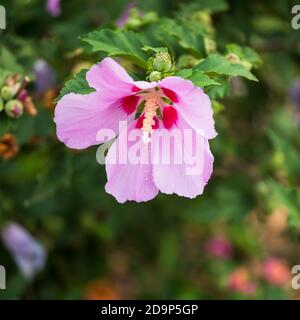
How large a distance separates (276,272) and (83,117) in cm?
159

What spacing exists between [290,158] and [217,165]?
362 mm

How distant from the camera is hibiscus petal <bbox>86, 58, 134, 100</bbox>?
1.02 meters

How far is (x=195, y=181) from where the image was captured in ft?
3.64

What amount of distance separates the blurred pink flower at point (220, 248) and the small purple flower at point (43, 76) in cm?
118

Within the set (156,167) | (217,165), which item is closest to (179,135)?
(156,167)

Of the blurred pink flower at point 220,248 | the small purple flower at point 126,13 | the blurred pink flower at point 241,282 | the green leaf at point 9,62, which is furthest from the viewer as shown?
the blurred pink flower at point 220,248

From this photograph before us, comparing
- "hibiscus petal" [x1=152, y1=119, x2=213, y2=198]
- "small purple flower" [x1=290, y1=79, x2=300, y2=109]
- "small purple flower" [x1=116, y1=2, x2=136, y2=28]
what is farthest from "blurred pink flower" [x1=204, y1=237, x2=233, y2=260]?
"hibiscus petal" [x1=152, y1=119, x2=213, y2=198]

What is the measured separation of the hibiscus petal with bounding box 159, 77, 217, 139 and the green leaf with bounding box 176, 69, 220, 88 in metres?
0.02

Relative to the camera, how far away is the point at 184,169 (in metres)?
1.13

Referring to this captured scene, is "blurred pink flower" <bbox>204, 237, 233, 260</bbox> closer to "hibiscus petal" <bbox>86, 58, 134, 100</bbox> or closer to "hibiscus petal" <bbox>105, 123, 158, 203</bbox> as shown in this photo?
"hibiscus petal" <bbox>105, 123, 158, 203</bbox>

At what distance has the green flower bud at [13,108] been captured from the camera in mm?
1295

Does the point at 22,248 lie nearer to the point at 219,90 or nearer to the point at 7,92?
the point at 7,92

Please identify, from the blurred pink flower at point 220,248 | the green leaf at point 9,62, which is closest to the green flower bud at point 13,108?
the green leaf at point 9,62

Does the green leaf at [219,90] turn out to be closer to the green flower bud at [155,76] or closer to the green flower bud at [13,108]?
the green flower bud at [155,76]
